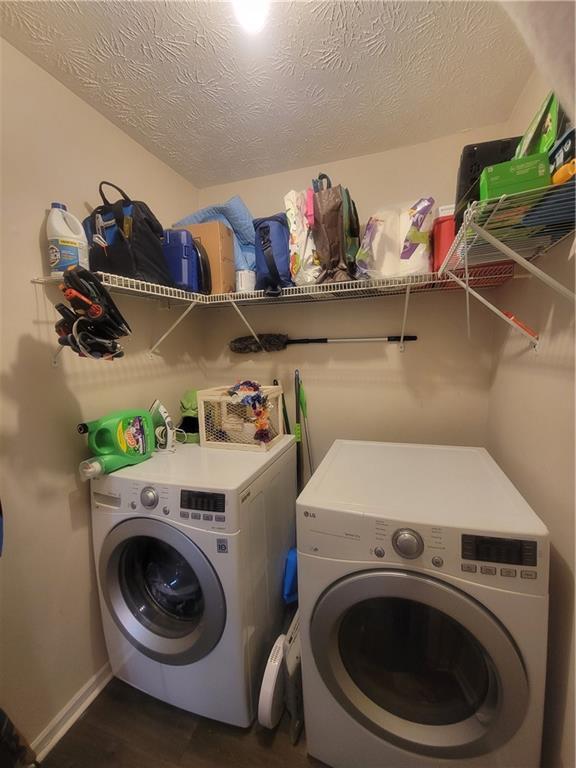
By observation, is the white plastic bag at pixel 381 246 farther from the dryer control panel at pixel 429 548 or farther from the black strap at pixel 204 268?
the dryer control panel at pixel 429 548

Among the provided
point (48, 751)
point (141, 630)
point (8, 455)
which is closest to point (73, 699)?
point (48, 751)

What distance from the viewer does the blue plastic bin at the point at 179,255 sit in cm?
142

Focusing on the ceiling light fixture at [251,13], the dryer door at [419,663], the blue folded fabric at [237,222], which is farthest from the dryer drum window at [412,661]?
the ceiling light fixture at [251,13]

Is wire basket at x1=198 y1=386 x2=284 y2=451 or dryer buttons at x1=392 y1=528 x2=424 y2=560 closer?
dryer buttons at x1=392 y1=528 x2=424 y2=560

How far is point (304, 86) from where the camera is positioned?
1184mm

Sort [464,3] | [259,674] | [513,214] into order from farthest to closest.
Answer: [259,674] < [464,3] < [513,214]

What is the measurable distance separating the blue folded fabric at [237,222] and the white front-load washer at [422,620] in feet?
3.87

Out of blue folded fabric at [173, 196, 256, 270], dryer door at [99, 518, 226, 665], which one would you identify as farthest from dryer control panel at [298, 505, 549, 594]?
blue folded fabric at [173, 196, 256, 270]

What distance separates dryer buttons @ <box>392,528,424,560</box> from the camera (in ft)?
2.58

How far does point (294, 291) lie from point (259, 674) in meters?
1.57

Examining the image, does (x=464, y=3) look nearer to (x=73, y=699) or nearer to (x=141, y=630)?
(x=141, y=630)

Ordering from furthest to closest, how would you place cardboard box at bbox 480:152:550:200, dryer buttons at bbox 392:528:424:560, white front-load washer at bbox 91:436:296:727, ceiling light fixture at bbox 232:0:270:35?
white front-load washer at bbox 91:436:296:727, ceiling light fixture at bbox 232:0:270:35, dryer buttons at bbox 392:528:424:560, cardboard box at bbox 480:152:550:200

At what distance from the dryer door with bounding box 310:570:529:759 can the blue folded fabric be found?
1474 mm

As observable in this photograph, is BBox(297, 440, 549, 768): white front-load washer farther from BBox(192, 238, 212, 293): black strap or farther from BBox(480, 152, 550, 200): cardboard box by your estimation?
BBox(192, 238, 212, 293): black strap
